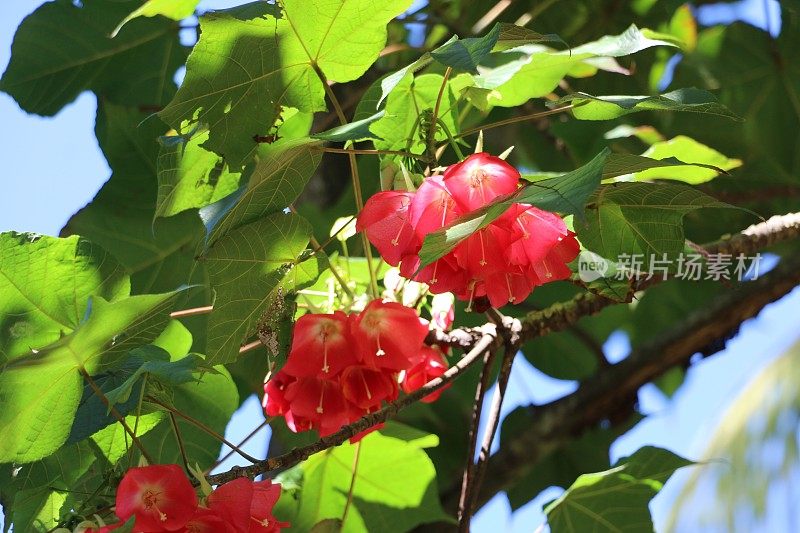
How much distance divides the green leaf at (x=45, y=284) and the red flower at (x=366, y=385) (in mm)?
261

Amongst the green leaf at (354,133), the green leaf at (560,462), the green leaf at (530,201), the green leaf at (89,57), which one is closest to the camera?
the green leaf at (530,201)

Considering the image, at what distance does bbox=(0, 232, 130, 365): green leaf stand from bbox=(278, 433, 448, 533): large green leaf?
0.48 metres

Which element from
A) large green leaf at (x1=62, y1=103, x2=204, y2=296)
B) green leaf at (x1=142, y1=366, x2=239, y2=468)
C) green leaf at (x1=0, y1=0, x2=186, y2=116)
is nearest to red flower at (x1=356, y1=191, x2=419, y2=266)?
green leaf at (x1=142, y1=366, x2=239, y2=468)

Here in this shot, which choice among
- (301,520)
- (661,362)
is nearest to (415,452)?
(301,520)

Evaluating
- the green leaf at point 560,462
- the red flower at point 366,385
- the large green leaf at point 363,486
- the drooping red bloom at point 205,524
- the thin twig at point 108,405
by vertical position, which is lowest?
the green leaf at point 560,462

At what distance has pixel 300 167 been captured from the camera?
36.0 inches

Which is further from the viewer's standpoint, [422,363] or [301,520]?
[301,520]

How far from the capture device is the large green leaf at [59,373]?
34.1 inches

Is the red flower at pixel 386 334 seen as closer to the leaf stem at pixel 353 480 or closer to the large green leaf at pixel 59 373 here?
the large green leaf at pixel 59 373

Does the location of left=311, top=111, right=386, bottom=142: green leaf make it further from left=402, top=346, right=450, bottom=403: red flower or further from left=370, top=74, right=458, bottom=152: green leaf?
left=402, top=346, right=450, bottom=403: red flower

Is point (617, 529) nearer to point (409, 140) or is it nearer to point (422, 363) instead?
point (422, 363)

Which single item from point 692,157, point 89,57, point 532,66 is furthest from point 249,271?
point 89,57

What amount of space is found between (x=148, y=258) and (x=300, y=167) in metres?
0.77

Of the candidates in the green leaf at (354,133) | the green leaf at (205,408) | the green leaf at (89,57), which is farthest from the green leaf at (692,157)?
the green leaf at (89,57)
